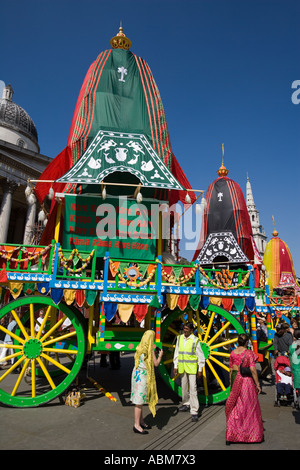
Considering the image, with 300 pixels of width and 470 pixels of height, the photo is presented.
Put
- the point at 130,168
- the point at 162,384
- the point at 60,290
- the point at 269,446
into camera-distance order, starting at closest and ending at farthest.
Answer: the point at 269,446
the point at 60,290
the point at 130,168
the point at 162,384

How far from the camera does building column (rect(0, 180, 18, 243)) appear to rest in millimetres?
23911

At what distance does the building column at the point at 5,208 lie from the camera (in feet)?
78.4

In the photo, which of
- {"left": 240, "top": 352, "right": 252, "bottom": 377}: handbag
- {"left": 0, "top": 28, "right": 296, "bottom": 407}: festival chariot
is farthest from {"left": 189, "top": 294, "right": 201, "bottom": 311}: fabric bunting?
{"left": 240, "top": 352, "right": 252, "bottom": 377}: handbag

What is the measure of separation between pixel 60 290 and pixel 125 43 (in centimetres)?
842

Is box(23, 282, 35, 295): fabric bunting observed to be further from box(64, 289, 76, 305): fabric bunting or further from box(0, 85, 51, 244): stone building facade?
box(0, 85, 51, 244): stone building facade

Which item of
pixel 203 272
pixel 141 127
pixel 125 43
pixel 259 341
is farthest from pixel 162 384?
pixel 125 43

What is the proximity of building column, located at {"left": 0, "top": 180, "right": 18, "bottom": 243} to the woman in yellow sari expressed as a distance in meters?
21.0

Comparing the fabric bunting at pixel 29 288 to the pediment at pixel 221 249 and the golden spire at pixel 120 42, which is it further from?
the pediment at pixel 221 249

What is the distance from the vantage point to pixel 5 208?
24375 millimetres

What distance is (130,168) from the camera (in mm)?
8008

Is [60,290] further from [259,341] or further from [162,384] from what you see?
[259,341]

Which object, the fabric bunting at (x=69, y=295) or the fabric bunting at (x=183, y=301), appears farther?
the fabric bunting at (x=183, y=301)

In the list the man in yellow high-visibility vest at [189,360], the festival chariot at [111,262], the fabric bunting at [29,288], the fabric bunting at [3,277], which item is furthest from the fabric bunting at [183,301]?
the fabric bunting at [3,277]

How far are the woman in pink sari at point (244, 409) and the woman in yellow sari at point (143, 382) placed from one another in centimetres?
127
